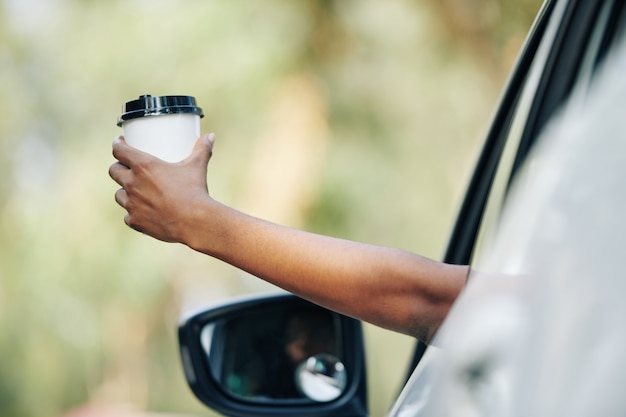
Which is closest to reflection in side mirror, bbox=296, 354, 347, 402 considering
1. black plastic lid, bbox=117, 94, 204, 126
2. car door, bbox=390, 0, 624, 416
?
car door, bbox=390, 0, 624, 416

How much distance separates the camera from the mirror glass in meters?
1.81

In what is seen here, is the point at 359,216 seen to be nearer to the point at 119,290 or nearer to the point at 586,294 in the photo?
the point at 119,290

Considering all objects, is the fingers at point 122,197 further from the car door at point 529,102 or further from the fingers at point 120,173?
the car door at point 529,102

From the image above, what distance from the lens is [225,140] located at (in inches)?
344

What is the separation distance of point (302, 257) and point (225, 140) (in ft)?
25.0

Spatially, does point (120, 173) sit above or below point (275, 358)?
above

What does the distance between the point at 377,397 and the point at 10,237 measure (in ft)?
11.6

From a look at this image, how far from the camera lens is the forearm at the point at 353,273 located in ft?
3.87

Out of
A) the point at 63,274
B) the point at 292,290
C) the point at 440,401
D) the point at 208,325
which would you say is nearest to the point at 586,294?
the point at 440,401

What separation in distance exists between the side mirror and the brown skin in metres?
0.59

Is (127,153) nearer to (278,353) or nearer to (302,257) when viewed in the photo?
(302,257)

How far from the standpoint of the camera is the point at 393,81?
8.62 meters

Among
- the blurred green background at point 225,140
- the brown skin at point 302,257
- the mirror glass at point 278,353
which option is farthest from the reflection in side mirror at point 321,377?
the blurred green background at point 225,140

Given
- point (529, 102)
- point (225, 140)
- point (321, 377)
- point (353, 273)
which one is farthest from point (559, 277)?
point (225, 140)
